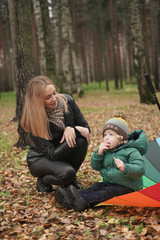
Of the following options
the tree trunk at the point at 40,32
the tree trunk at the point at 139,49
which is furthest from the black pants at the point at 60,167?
the tree trunk at the point at 40,32

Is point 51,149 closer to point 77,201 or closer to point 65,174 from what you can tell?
point 65,174

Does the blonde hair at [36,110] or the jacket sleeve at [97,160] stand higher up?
the blonde hair at [36,110]

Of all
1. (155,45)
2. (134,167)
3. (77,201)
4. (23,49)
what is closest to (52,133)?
(77,201)

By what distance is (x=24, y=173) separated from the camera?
15.6 feet

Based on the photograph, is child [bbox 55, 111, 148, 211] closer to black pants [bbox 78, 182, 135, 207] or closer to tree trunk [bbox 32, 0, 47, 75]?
black pants [bbox 78, 182, 135, 207]

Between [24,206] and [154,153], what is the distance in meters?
2.10

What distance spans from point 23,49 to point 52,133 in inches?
125

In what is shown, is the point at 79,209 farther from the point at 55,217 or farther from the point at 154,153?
the point at 154,153

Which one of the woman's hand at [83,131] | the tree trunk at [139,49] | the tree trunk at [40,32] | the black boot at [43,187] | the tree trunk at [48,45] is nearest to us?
the woman's hand at [83,131]

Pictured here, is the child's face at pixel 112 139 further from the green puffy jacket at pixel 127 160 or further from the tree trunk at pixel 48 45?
the tree trunk at pixel 48 45

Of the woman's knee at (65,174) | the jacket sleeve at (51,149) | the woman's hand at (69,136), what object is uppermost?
the woman's hand at (69,136)

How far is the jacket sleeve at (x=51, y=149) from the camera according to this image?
135 inches

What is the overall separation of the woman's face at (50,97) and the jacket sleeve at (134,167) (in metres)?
1.21

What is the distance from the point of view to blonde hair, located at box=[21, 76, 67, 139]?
3.29 m
